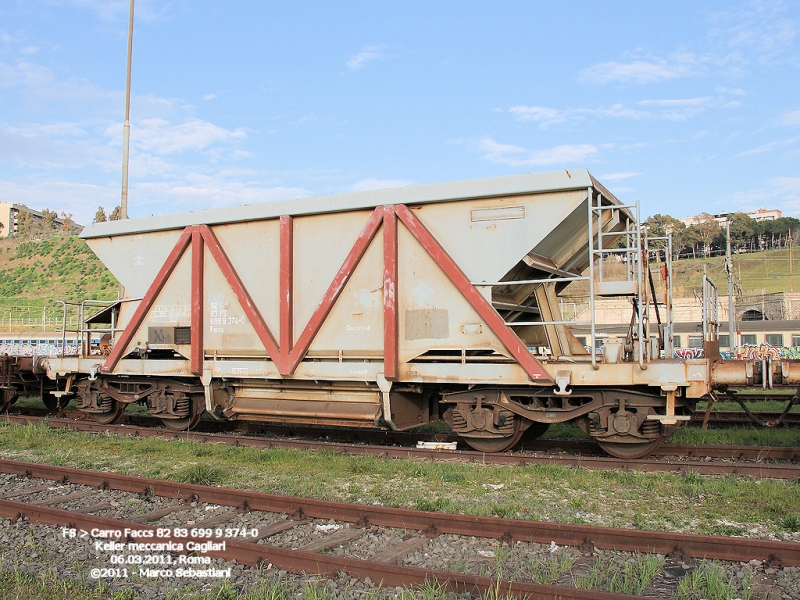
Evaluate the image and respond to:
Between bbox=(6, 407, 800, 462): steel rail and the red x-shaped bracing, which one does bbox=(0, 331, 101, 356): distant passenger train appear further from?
the red x-shaped bracing

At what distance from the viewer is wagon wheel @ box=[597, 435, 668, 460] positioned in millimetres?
8406

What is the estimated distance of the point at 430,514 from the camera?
5.63 metres

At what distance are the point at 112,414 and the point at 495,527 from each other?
31.2 feet

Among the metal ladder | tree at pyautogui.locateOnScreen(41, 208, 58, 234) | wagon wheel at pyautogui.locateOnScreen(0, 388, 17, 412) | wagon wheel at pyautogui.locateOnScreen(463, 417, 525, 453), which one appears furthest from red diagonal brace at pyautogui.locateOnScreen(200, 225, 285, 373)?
tree at pyautogui.locateOnScreen(41, 208, 58, 234)

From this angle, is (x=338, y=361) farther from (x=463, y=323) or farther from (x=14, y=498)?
(x=14, y=498)

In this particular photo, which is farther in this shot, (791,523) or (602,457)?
(602,457)

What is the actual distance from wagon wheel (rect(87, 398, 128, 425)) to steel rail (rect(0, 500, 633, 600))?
7.18 meters

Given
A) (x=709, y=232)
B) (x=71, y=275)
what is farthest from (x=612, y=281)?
(x=709, y=232)

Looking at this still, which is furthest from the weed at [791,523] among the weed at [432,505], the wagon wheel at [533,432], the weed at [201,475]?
the weed at [201,475]

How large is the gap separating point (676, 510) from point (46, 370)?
1203 cm

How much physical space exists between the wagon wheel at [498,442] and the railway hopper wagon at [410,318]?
0.02 m

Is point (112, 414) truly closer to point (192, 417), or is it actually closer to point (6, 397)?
point (192, 417)

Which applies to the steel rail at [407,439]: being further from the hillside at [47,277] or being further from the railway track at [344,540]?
the hillside at [47,277]

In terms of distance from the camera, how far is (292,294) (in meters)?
10.2
